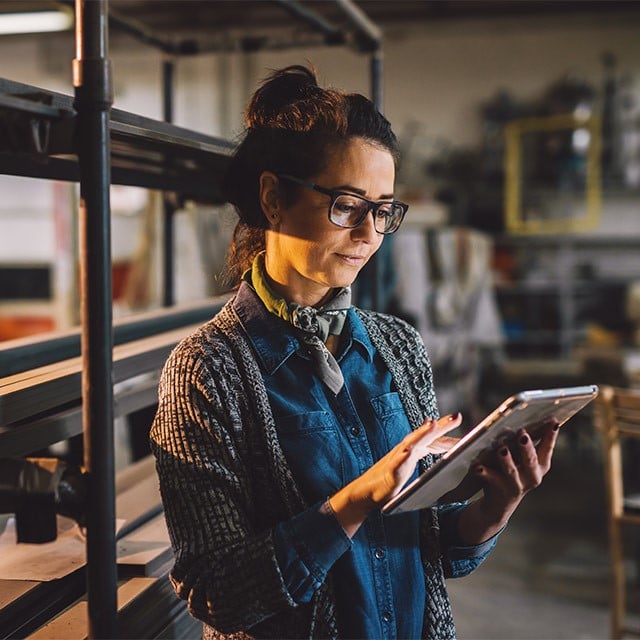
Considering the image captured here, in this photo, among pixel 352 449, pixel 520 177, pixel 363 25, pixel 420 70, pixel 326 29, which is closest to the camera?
pixel 352 449

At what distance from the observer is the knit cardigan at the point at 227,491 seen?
3.36ft

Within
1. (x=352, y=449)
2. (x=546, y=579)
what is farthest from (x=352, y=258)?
(x=546, y=579)

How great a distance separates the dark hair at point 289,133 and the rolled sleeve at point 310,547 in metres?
0.43

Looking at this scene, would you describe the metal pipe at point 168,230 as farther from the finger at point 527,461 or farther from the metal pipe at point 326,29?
the finger at point 527,461

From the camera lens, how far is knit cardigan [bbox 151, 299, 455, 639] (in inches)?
40.3

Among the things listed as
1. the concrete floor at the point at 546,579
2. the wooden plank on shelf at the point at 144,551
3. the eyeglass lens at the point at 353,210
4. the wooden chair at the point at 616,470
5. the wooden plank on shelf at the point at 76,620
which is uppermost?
the eyeglass lens at the point at 353,210

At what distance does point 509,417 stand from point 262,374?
13.4 inches

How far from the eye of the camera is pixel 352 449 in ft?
3.80

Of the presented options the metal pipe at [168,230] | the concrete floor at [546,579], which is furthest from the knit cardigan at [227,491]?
the concrete floor at [546,579]

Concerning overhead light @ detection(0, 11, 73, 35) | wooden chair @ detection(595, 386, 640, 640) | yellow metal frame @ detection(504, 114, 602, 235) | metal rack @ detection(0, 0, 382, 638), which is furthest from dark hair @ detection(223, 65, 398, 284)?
yellow metal frame @ detection(504, 114, 602, 235)

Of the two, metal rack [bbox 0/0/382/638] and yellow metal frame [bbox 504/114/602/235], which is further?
yellow metal frame [bbox 504/114/602/235]

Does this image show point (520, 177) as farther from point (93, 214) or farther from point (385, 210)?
point (93, 214)

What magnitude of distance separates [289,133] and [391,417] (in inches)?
16.3

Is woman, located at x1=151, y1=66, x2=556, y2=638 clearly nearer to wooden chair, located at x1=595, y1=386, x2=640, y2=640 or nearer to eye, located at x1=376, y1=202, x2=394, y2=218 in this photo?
eye, located at x1=376, y1=202, x2=394, y2=218
